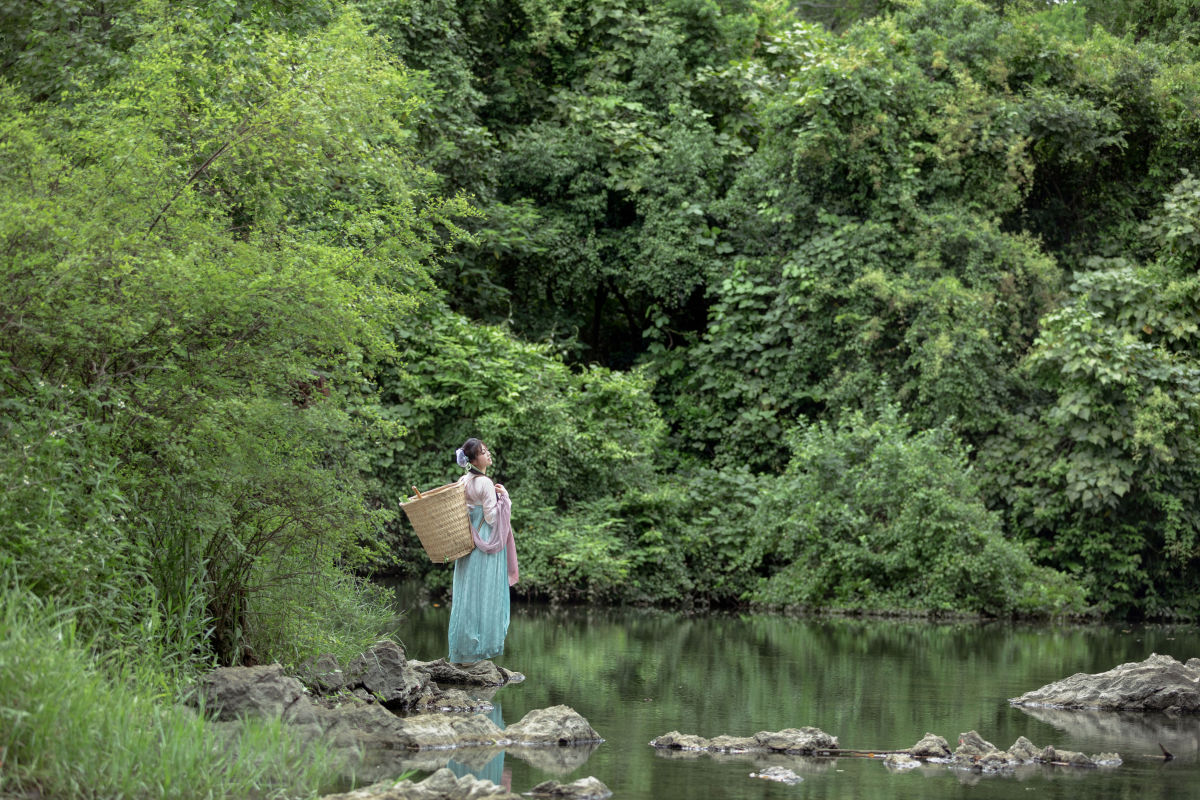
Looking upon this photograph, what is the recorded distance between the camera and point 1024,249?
22.1m

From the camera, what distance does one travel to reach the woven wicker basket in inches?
445

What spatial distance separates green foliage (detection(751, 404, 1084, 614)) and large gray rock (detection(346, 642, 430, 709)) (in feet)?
34.7

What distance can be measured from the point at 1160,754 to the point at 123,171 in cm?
732

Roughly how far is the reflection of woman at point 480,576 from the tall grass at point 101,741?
492cm

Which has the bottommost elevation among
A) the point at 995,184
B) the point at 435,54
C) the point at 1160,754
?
the point at 1160,754

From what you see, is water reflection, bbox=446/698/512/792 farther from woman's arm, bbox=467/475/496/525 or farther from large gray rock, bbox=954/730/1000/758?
woman's arm, bbox=467/475/496/525

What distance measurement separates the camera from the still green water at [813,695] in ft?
24.4

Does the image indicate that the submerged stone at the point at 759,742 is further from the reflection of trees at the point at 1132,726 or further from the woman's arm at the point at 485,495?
the woman's arm at the point at 485,495

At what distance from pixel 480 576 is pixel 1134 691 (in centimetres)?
526

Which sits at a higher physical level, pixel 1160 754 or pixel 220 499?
pixel 220 499

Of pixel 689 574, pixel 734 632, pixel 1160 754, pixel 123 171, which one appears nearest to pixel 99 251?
pixel 123 171

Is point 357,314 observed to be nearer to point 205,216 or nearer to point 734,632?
point 205,216

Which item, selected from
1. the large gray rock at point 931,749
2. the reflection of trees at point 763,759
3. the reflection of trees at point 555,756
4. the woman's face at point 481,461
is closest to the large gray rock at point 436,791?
the reflection of trees at point 555,756

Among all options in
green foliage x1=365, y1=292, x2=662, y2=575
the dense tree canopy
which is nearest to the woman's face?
the dense tree canopy
